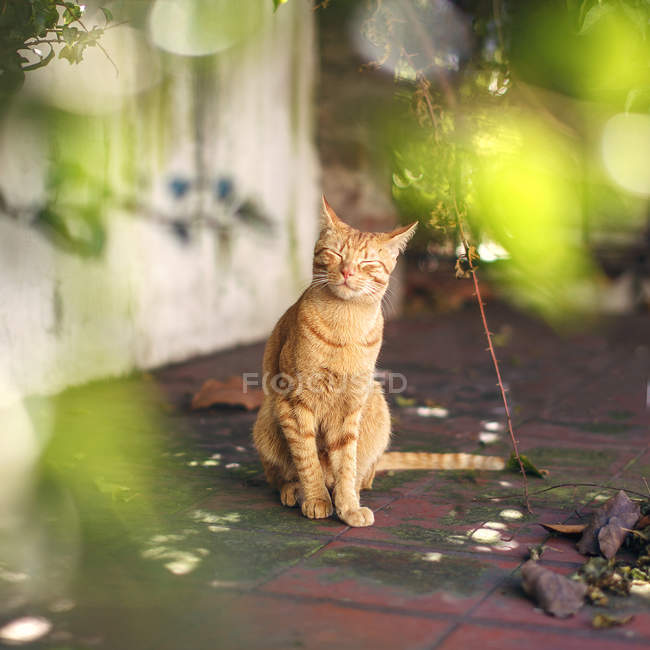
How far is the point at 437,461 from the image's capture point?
430cm

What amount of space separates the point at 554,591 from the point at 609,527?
1.91 ft

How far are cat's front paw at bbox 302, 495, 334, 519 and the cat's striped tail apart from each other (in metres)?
0.74

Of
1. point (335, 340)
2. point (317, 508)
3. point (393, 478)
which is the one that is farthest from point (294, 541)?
point (393, 478)

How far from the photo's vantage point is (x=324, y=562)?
→ 313 centimetres

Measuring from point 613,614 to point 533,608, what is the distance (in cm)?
23

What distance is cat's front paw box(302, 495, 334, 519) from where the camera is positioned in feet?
11.9

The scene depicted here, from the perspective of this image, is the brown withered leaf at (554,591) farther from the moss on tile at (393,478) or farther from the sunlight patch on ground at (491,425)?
the sunlight patch on ground at (491,425)

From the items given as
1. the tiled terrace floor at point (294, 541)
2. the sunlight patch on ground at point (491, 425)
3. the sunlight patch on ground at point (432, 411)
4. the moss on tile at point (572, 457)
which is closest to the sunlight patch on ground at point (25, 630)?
the tiled terrace floor at point (294, 541)

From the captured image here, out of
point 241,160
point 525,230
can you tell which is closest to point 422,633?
point 525,230

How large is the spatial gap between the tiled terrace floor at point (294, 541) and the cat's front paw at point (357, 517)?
0.05 meters

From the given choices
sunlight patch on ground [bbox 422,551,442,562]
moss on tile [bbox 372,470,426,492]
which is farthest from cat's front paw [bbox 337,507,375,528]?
moss on tile [bbox 372,470,426,492]

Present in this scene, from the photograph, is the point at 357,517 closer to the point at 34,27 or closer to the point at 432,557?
the point at 432,557

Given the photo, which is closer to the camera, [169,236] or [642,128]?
[642,128]

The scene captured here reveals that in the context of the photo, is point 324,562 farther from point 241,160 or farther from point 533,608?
point 241,160
